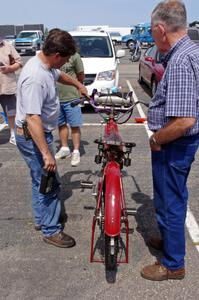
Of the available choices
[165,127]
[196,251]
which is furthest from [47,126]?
[196,251]

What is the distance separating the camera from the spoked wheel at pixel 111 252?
3.04m

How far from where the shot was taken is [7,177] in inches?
215

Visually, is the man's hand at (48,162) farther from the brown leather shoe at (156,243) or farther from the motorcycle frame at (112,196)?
the brown leather shoe at (156,243)

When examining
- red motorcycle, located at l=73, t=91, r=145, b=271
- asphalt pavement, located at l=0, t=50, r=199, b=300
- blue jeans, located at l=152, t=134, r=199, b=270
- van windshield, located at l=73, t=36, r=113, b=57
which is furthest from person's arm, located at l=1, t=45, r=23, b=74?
blue jeans, located at l=152, t=134, r=199, b=270

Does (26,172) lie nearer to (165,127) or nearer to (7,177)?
(7,177)

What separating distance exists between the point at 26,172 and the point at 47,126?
2.27m

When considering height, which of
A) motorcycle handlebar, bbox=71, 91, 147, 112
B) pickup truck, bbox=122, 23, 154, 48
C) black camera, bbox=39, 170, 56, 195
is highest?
motorcycle handlebar, bbox=71, 91, 147, 112

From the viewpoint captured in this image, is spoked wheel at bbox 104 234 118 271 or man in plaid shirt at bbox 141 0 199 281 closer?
man in plaid shirt at bbox 141 0 199 281

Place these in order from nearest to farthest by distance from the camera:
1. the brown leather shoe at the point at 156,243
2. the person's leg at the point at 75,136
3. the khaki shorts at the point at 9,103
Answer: the brown leather shoe at the point at 156,243
the person's leg at the point at 75,136
the khaki shorts at the point at 9,103

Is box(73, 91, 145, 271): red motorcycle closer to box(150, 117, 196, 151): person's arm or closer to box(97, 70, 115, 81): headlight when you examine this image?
box(150, 117, 196, 151): person's arm

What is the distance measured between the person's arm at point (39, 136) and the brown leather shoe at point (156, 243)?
1208mm

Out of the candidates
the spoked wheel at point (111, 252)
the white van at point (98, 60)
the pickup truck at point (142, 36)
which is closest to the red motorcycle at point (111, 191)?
the spoked wheel at point (111, 252)

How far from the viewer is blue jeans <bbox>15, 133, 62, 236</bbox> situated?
3451 mm

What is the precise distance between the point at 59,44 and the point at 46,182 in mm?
1147
